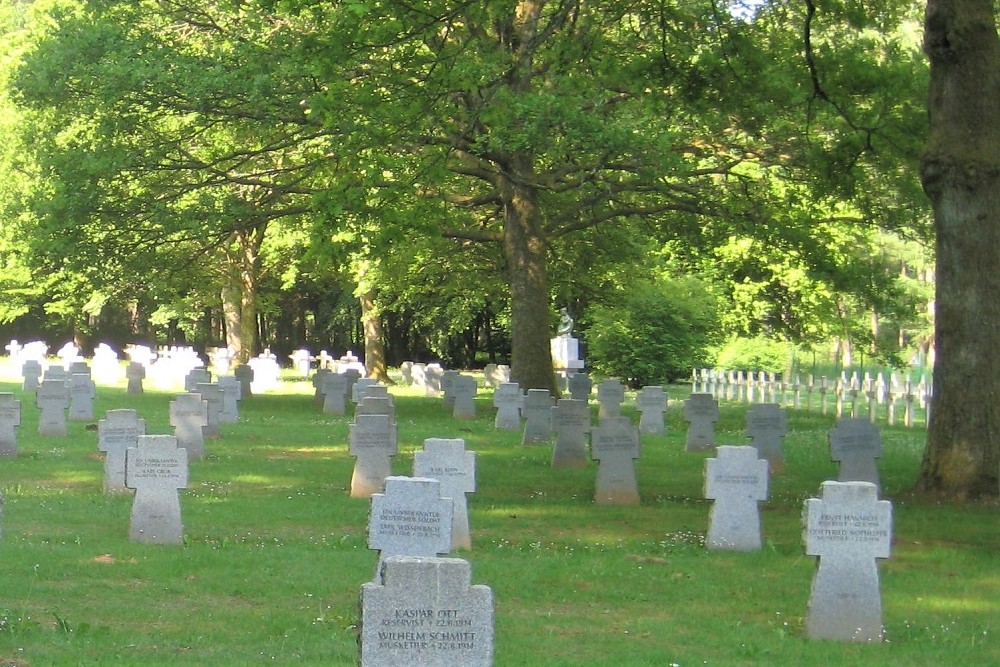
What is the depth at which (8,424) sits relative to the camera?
65.2ft

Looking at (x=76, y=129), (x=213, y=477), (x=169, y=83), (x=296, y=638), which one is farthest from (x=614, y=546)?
(x=76, y=129)

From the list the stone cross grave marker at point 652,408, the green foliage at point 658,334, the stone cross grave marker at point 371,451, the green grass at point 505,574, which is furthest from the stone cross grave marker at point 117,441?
the green foliage at point 658,334

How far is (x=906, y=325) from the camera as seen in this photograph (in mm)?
66188

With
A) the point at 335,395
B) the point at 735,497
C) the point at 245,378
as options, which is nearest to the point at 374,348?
the point at 245,378

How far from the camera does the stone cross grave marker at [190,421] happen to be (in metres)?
19.9

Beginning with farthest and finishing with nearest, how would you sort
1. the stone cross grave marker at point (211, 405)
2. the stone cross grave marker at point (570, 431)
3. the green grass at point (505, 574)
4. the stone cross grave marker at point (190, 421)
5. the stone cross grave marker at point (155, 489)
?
the stone cross grave marker at point (211, 405) → the stone cross grave marker at point (190, 421) → the stone cross grave marker at point (570, 431) → the stone cross grave marker at point (155, 489) → the green grass at point (505, 574)

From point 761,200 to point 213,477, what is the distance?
13597 mm

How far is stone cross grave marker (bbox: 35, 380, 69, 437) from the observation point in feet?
76.4

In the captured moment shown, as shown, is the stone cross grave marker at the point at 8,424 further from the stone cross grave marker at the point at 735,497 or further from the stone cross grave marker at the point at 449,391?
the stone cross grave marker at the point at 449,391

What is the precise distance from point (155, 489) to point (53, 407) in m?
11.4

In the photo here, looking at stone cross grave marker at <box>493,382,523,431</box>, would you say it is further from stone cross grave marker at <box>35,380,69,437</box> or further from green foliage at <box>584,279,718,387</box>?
green foliage at <box>584,279,718,387</box>

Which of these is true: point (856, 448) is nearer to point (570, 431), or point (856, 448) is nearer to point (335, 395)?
point (570, 431)

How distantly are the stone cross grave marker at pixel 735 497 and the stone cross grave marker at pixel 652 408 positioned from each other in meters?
14.0

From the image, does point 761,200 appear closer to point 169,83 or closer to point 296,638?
point 169,83
